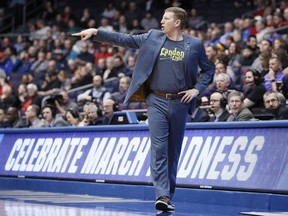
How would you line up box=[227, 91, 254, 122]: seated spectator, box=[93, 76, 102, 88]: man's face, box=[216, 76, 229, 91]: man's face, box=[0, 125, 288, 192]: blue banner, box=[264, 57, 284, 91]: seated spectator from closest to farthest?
1. box=[0, 125, 288, 192]: blue banner
2. box=[227, 91, 254, 122]: seated spectator
3. box=[216, 76, 229, 91]: man's face
4. box=[264, 57, 284, 91]: seated spectator
5. box=[93, 76, 102, 88]: man's face

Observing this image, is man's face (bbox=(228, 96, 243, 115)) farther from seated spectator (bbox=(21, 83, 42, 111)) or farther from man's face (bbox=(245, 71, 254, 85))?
seated spectator (bbox=(21, 83, 42, 111))

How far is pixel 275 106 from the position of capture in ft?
39.3

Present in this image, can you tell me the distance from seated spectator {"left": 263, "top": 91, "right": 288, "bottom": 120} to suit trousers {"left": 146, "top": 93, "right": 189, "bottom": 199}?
104 inches

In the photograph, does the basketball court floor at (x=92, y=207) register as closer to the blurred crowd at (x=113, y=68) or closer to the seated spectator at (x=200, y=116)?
the blurred crowd at (x=113, y=68)

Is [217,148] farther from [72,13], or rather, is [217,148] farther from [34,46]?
[72,13]

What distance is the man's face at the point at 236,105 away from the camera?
38.5ft

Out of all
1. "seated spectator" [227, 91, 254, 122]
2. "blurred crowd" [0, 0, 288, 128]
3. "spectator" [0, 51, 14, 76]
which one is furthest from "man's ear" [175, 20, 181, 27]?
"spectator" [0, 51, 14, 76]

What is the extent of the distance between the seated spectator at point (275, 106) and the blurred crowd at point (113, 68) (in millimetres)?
14

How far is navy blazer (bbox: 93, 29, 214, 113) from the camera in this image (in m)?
9.36

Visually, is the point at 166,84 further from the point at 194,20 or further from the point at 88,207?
the point at 194,20

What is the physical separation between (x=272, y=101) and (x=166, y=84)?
308 cm

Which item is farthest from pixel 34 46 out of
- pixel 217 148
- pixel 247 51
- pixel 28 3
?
pixel 217 148

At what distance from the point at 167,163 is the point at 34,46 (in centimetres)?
1663

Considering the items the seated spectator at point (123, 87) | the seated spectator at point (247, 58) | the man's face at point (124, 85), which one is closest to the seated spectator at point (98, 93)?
the seated spectator at point (123, 87)
